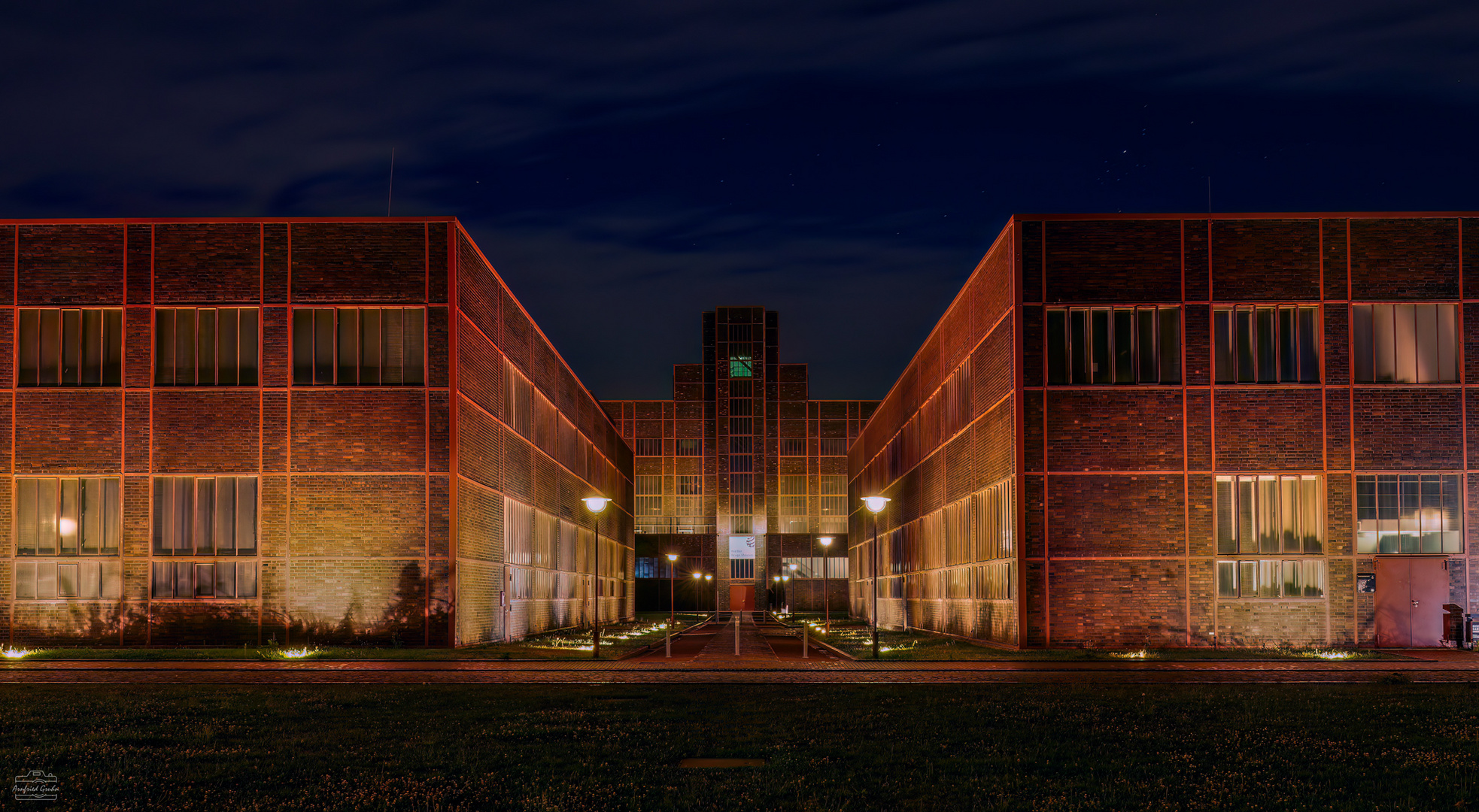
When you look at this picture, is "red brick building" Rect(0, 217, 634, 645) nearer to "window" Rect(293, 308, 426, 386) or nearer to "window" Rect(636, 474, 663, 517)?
"window" Rect(293, 308, 426, 386)

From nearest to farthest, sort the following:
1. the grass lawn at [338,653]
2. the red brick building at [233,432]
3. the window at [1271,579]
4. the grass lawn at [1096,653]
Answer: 1. the grass lawn at [1096,653]
2. the grass lawn at [338,653]
3. the window at [1271,579]
4. the red brick building at [233,432]

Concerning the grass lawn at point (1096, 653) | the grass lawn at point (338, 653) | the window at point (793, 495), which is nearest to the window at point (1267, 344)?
the grass lawn at point (1096, 653)

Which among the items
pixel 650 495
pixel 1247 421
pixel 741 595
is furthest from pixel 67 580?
pixel 650 495

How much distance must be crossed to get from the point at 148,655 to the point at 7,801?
66.7ft

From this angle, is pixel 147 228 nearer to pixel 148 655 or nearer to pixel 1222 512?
pixel 148 655

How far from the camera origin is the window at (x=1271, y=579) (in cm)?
3011

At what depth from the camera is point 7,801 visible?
28.9 ft

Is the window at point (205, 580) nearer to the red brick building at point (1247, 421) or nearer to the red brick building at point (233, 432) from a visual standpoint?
the red brick building at point (233, 432)

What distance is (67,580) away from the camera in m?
32.1

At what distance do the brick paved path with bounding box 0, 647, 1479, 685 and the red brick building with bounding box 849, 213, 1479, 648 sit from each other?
4601 millimetres

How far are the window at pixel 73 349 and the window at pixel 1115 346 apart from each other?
25.2 m

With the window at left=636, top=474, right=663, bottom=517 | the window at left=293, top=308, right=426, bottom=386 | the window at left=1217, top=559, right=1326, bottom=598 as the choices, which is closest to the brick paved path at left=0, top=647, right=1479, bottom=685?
the window at left=1217, top=559, right=1326, bottom=598

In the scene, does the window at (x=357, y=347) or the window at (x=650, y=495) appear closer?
the window at (x=357, y=347)

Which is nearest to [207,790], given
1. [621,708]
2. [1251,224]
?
[621,708]
